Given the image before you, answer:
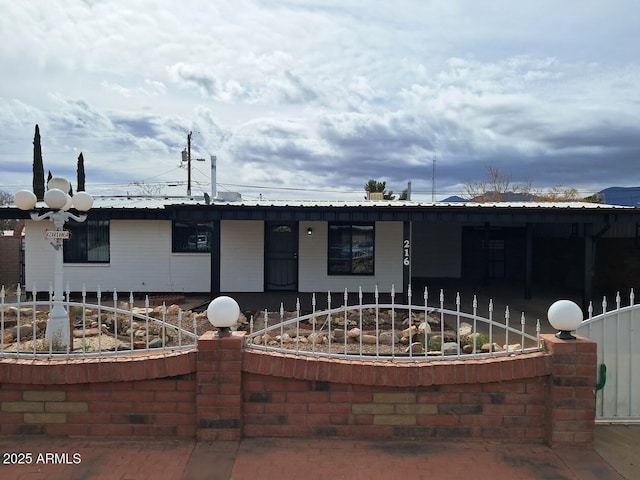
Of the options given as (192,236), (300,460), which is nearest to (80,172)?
(192,236)

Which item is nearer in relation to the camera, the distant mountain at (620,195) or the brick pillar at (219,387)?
the brick pillar at (219,387)

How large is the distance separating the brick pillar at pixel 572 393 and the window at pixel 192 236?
10.8 metres

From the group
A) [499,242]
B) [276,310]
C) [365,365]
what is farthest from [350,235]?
[365,365]

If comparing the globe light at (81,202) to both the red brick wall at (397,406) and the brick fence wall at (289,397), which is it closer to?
the brick fence wall at (289,397)

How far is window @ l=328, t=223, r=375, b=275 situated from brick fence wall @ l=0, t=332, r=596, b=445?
9587 mm

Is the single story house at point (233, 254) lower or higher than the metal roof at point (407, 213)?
lower

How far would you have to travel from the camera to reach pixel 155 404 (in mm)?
3760

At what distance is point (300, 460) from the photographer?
348 cm

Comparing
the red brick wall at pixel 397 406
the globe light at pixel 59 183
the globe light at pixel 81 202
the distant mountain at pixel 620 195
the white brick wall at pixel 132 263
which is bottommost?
the red brick wall at pixel 397 406

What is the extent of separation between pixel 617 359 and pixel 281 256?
32.9 feet

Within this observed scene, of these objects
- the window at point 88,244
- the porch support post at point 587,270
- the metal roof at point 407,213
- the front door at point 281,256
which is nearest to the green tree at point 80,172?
the window at point 88,244

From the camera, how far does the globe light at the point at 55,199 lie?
5.78m

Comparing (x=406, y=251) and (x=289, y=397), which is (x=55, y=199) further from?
(x=406, y=251)

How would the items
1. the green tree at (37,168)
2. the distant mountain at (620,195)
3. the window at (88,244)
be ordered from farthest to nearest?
the distant mountain at (620,195)
the green tree at (37,168)
the window at (88,244)
